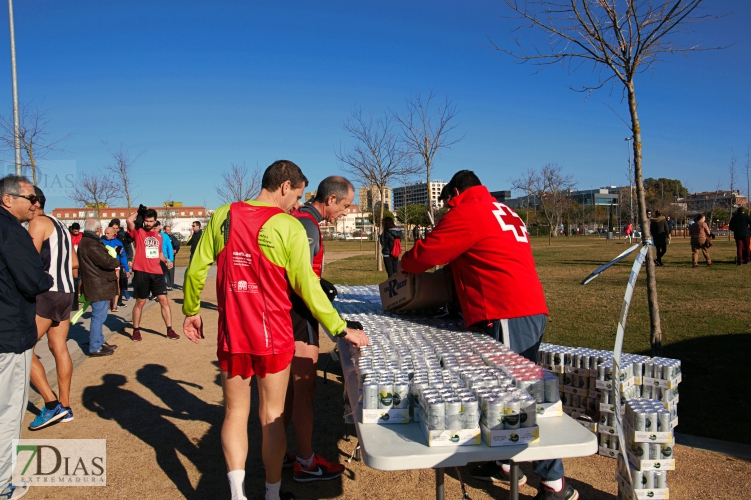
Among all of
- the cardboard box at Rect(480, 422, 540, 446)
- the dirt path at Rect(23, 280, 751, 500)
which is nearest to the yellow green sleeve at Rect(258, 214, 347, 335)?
the cardboard box at Rect(480, 422, 540, 446)

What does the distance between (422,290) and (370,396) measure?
187 centimetres

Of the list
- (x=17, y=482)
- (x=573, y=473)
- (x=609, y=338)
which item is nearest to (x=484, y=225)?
(x=573, y=473)

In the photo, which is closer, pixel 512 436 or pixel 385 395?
pixel 512 436

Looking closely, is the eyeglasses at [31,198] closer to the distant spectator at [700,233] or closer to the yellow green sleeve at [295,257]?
the yellow green sleeve at [295,257]

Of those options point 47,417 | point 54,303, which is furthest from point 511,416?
point 47,417

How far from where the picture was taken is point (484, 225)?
341 cm

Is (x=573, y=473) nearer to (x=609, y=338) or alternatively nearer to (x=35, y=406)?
(x=609, y=338)

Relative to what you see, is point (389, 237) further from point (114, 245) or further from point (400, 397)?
point (400, 397)

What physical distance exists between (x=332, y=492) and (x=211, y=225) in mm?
2150

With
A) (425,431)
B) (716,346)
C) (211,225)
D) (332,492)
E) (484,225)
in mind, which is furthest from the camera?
(716,346)

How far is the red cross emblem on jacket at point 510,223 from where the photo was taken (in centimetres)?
348

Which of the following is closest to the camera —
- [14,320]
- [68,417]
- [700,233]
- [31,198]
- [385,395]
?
[385,395]

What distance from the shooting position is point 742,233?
17344 mm

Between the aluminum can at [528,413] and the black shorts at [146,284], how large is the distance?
26.0ft
